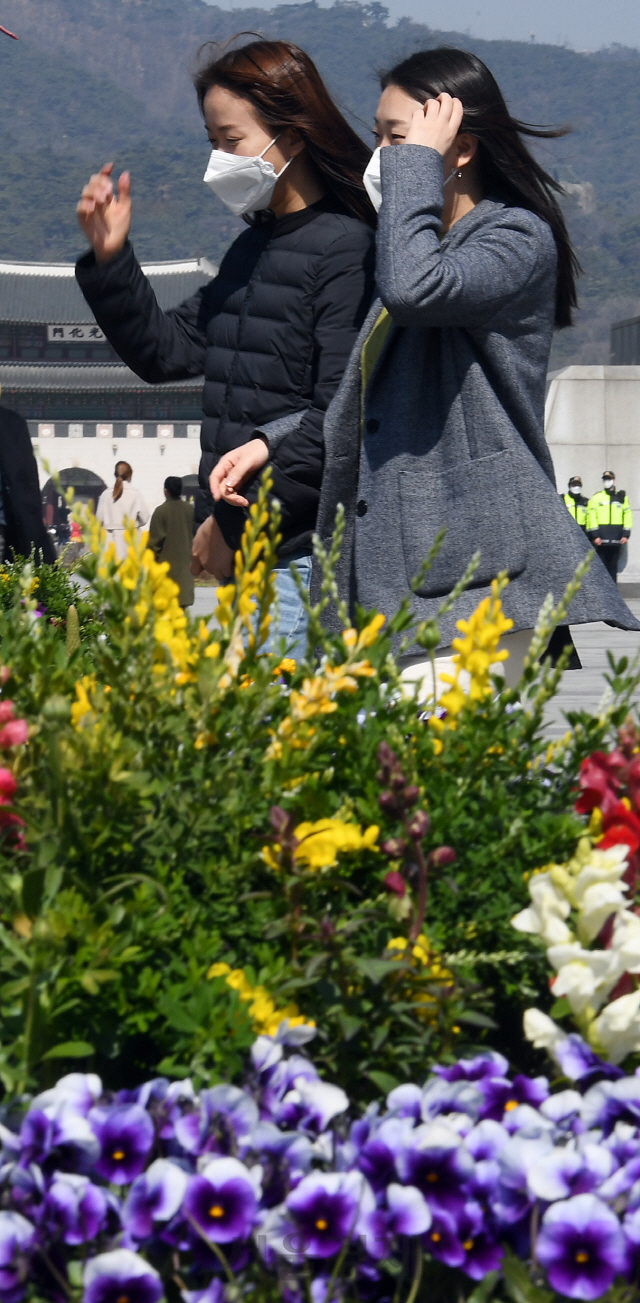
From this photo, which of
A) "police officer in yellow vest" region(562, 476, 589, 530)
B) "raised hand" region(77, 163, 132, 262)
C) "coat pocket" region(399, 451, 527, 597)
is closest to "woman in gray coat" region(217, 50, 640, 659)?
"coat pocket" region(399, 451, 527, 597)

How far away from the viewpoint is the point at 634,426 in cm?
1994

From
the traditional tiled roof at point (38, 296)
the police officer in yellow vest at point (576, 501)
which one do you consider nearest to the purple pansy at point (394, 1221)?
the police officer in yellow vest at point (576, 501)

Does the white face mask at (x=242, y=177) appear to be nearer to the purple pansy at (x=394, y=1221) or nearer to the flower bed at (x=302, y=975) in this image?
the flower bed at (x=302, y=975)

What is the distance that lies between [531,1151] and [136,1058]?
0.40 meters

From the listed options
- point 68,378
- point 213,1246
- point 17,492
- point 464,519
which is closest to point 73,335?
point 68,378

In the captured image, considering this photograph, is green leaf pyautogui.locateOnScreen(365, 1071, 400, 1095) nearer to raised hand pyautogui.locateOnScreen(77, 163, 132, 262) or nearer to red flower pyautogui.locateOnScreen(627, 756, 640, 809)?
red flower pyautogui.locateOnScreen(627, 756, 640, 809)

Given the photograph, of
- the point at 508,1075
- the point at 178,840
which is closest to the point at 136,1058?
the point at 178,840

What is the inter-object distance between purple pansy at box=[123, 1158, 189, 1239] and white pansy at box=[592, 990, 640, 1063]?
0.39 m

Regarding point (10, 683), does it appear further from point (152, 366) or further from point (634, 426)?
point (634, 426)

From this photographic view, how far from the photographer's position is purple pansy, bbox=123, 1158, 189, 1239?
3.69 feet

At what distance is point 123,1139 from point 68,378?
195ft

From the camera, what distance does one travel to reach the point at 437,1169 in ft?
3.79

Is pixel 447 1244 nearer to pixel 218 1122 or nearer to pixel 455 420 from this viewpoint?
pixel 218 1122

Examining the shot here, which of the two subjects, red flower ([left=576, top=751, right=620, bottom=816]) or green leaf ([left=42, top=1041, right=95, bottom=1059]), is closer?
green leaf ([left=42, top=1041, right=95, bottom=1059])
